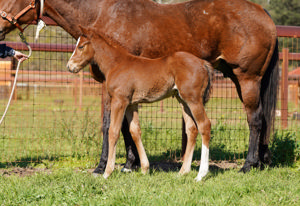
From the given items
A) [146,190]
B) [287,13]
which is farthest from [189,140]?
[287,13]

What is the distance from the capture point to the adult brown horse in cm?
461

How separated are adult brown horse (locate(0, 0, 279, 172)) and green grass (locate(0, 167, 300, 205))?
1.29m

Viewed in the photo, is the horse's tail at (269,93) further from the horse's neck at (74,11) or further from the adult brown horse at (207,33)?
the horse's neck at (74,11)

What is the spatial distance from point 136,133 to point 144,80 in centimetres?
73

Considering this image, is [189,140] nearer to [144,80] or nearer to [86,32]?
[144,80]

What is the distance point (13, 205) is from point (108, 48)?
2.13 metres

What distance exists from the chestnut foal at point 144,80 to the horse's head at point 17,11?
0.91 m

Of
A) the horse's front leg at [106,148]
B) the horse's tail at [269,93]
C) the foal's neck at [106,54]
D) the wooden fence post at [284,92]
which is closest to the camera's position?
the foal's neck at [106,54]

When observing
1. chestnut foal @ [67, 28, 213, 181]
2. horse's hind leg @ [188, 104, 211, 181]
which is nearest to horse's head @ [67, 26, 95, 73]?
chestnut foal @ [67, 28, 213, 181]

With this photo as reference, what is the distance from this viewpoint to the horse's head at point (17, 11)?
181 inches

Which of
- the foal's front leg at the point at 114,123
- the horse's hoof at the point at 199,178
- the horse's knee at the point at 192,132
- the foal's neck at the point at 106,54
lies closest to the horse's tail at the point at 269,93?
the horse's knee at the point at 192,132

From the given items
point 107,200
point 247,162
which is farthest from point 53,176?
point 247,162

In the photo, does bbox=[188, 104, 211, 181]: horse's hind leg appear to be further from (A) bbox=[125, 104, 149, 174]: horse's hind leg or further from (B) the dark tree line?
(B) the dark tree line

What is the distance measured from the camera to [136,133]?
442 centimetres
